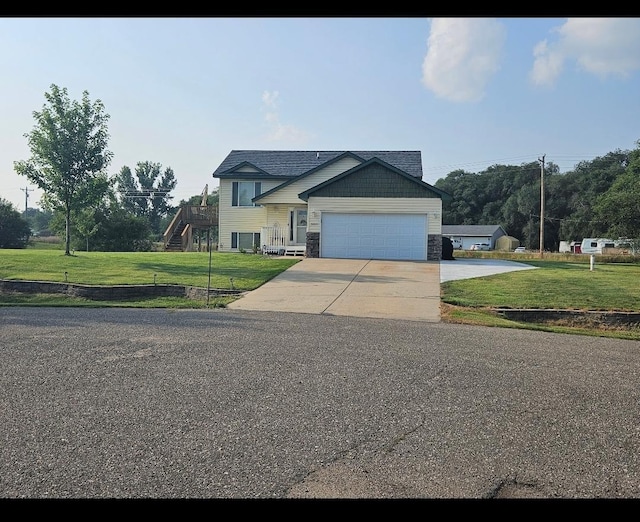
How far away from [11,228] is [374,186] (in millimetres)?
30298

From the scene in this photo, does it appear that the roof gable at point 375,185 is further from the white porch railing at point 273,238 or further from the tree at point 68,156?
the tree at point 68,156

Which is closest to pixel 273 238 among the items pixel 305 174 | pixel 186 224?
pixel 305 174

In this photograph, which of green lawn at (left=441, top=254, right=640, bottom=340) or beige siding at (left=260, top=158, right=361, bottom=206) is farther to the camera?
beige siding at (left=260, top=158, right=361, bottom=206)

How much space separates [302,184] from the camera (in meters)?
27.2

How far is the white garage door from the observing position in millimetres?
22562

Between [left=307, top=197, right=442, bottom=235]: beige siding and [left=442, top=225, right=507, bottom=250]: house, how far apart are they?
46.8m

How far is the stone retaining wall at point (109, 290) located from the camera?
45.0ft

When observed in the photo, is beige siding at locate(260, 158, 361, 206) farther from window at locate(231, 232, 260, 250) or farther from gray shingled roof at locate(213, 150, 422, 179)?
window at locate(231, 232, 260, 250)

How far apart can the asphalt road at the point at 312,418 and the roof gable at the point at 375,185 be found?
49.9 ft

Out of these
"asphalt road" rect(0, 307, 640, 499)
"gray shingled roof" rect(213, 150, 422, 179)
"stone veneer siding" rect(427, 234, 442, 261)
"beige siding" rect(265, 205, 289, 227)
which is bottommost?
"asphalt road" rect(0, 307, 640, 499)

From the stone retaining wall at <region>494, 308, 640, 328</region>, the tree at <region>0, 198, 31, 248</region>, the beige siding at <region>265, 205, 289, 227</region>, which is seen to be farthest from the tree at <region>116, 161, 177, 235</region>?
the stone retaining wall at <region>494, 308, 640, 328</region>

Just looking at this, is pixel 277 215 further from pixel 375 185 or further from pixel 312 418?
pixel 312 418

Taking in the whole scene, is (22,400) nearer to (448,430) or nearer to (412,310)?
(448,430)
